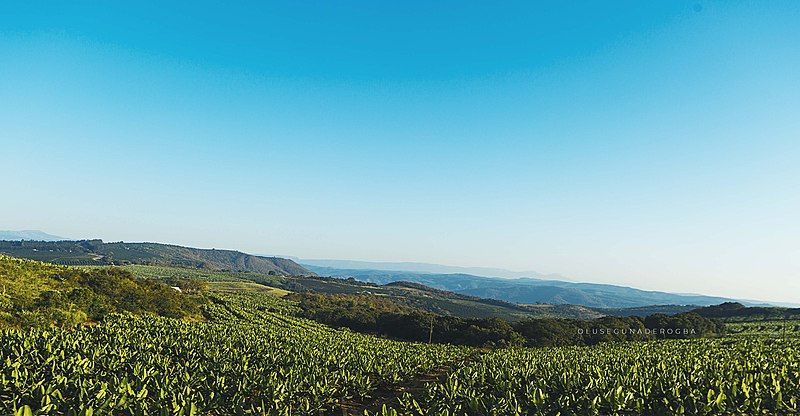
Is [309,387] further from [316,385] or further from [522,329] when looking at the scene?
[522,329]

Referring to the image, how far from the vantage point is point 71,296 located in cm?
4228

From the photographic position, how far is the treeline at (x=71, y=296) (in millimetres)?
35219

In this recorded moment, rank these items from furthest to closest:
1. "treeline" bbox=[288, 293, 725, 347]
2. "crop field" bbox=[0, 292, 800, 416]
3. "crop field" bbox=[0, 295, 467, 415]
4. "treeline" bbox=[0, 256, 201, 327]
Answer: "treeline" bbox=[288, 293, 725, 347] < "treeline" bbox=[0, 256, 201, 327] < "crop field" bbox=[0, 292, 800, 416] < "crop field" bbox=[0, 295, 467, 415]

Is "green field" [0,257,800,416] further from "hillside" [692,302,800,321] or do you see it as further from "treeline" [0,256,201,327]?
"hillside" [692,302,800,321]

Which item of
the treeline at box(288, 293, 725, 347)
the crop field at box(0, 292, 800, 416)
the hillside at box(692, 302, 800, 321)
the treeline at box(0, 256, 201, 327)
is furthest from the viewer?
the hillside at box(692, 302, 800, 321)

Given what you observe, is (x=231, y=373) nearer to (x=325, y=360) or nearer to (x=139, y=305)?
(x=325, y=360)

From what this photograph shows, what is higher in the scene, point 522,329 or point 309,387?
point 309,387

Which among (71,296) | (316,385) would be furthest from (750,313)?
(71,296)

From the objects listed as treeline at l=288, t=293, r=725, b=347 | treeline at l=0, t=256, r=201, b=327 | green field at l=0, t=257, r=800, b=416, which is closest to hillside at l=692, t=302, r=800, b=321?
treeline at l=288, t=293, r=725, b=347

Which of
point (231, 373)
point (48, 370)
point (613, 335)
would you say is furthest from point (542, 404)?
point (613, 335)

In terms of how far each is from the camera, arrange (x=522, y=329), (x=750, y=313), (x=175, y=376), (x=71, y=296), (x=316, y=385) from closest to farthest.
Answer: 1. (x=175, y=376)
2. (x=316, y=385)
3. (x=71, y=296)
4. (x=522, y=329)
5. (x=750, y=313)

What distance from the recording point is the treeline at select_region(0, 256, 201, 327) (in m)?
35.2

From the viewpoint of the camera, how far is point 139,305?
166 ft

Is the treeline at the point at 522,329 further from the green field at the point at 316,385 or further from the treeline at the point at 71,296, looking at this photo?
the green field at the point at 316,385
